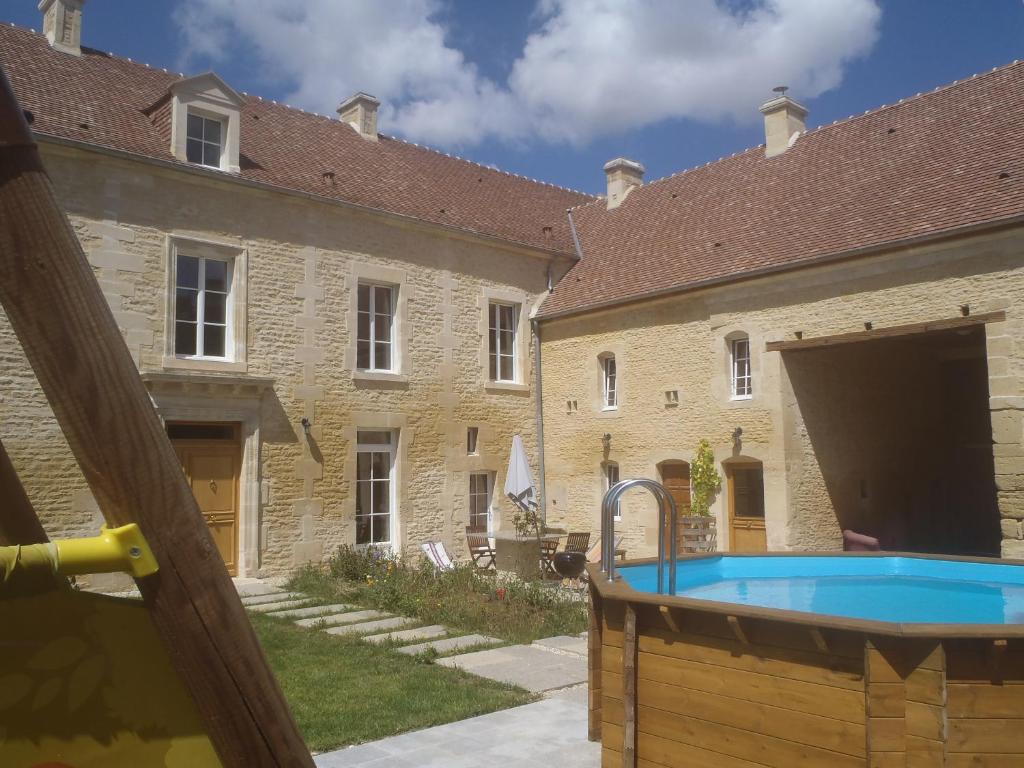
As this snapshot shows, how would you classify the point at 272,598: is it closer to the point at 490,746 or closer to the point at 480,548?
the point at 480,548

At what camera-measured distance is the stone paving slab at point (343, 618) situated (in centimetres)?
971

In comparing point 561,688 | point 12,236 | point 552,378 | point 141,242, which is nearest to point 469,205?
point 552,378

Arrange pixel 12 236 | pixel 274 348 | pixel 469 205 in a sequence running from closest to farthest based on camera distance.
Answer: pixel 12 236
pixel 274 348
pixel 469 205

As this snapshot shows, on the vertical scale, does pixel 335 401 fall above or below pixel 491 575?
above

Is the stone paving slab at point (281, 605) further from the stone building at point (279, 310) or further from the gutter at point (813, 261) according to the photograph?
the gutter at point (813, 261)

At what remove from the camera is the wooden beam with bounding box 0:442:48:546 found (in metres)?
1.32

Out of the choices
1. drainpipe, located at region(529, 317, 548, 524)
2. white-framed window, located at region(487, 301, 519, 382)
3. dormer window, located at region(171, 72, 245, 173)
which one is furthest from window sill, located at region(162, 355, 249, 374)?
drainpipe, located at region(529, 317, 548, 524)

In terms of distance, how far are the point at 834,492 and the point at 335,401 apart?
→ 830 cm

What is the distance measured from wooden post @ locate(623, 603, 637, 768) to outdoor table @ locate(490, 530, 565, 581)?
919 centimetres

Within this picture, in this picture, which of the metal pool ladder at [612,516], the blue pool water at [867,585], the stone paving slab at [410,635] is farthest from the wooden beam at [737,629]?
the stone paving slab at [410,635]

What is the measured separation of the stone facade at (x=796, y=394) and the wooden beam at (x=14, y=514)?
1205 centimetres

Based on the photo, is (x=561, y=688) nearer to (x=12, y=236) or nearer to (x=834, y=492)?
(x=12, y=236)

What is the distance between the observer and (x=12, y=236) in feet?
3.54

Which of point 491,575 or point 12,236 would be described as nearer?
point 12,236
